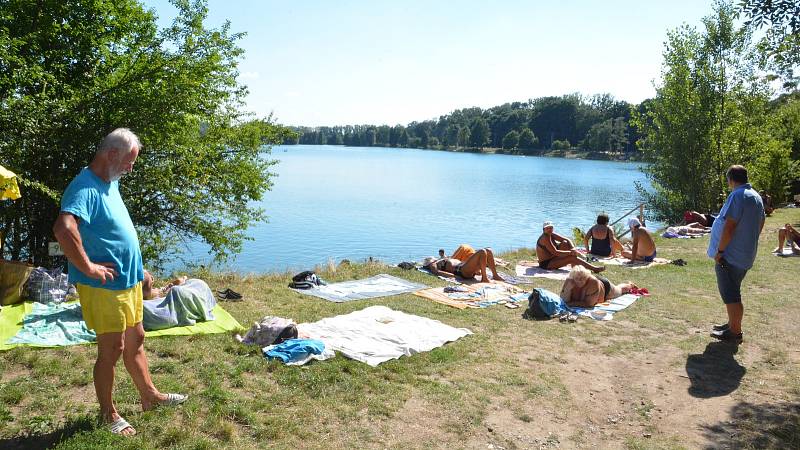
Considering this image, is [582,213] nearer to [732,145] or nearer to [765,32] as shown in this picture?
[732,145]

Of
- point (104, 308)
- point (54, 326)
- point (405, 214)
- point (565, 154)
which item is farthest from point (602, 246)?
point (565, 154)

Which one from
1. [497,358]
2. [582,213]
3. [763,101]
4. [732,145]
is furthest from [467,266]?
[582,213]

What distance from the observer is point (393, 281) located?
1005 cm

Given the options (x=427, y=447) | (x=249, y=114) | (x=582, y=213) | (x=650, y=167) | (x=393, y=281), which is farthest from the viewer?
(x=582, y=213)

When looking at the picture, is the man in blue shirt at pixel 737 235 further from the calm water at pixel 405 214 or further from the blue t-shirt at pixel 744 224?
the calm water at pixel 405 214

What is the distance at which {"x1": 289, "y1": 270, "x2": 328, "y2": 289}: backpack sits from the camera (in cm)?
923

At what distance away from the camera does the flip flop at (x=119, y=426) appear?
3.84 metres

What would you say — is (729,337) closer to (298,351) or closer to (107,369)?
(298,351)

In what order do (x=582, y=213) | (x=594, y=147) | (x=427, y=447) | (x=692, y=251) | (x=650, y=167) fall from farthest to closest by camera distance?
(x=594, y=147)
(x=582, y=213)
(x=650, y=167)
(x=692, y=251)
(x=427, y=447)

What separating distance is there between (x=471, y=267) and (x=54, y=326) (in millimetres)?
6768

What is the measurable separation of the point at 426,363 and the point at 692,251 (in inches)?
434

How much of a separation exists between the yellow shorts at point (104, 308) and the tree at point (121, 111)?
17.2 feet

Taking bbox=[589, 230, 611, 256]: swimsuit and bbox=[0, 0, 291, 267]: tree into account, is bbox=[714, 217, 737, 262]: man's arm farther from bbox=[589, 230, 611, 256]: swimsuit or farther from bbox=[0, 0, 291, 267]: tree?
bbox=[0, 0, 291, 267]: tree

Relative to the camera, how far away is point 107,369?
12.6 feet
